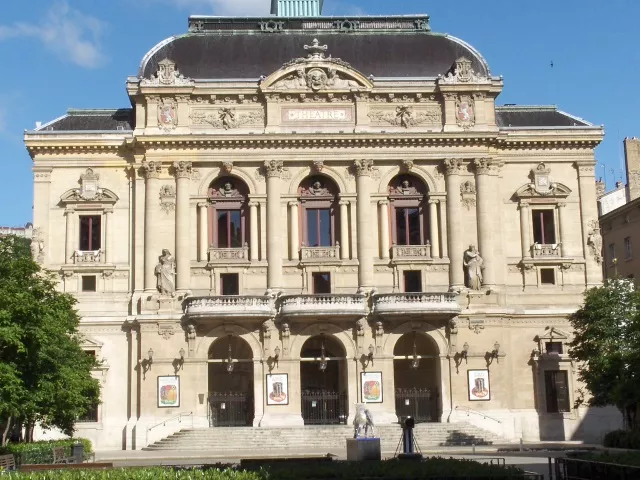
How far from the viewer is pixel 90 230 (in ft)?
219

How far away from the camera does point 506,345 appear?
6544 cm

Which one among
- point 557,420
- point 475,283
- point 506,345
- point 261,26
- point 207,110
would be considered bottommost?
point 557,420

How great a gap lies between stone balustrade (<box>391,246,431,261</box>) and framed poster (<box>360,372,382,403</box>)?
26.4 ft

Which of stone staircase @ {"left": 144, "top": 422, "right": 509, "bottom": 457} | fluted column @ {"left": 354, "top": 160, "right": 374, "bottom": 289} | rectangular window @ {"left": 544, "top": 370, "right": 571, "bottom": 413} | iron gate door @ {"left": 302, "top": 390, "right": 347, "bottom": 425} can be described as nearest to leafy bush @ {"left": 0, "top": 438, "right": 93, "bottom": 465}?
stone staircase @ {"left": 144, "top": 422, "right": 509, "bottom": 457}

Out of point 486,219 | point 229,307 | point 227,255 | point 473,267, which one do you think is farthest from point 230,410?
point 486,219

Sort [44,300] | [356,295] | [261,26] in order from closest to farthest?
[44,300]
[356,295]
[261,26]

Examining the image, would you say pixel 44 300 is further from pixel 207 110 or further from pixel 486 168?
pixel 486 168

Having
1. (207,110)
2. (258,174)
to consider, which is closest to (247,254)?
(258,174)

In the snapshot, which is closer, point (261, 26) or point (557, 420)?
point (557, 420)

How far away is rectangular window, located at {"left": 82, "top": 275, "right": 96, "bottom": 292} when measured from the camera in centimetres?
6581

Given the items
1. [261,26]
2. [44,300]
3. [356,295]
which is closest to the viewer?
[44,300]

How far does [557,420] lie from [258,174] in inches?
1003

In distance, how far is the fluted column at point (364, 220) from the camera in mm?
65562

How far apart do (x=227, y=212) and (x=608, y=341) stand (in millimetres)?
26059
